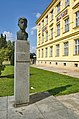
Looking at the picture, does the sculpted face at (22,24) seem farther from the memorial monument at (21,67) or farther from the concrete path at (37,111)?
the concrete path at (37,111)

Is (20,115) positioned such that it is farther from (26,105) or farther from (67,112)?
(67,112)

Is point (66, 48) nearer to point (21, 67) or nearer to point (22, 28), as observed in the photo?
point (22, 28)

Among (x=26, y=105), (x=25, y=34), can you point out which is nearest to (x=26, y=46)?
(x=25, y=34)

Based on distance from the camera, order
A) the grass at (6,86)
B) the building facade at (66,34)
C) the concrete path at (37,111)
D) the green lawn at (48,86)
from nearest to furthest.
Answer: the concrete path at (37,111)
the grass at (6,86)
the green lawn at (48,86)
the building facade at (66,34)

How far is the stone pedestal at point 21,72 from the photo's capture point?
4.71 meters

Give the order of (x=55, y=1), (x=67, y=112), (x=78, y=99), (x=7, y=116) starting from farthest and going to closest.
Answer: (x=55, y=1) < (x=78, y=99) < (x=67, y=112) < (x=7, y=116)

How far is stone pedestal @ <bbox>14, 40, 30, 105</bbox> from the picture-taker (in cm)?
471

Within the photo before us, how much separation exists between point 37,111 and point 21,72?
130cm

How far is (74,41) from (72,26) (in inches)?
86.2

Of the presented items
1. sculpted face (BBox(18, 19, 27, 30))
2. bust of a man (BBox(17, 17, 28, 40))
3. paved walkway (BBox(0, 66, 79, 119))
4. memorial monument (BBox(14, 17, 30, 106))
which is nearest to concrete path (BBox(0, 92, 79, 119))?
paved walkway (BBox(0, 66, 79, 119))

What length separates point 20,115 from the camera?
409 cm

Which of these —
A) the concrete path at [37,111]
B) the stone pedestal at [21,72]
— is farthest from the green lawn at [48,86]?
the stone pedestal at [21,72]

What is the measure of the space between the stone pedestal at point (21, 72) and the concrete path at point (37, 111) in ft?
1.08

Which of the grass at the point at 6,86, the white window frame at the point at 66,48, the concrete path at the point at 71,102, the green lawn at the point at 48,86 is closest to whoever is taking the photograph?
the concrete path at the point at 71,102
